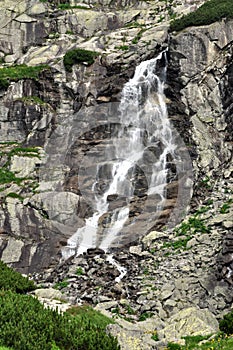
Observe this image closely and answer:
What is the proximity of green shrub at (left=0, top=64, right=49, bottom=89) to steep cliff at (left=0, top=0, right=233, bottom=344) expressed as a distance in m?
0.12

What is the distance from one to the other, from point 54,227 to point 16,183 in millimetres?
5964

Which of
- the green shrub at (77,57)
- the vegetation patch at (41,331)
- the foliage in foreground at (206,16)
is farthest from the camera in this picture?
the green shrub at (77,57)

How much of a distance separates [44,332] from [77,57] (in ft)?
124

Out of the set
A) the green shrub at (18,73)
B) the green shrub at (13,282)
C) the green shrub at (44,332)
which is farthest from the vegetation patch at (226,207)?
the green shrub at (18,73)

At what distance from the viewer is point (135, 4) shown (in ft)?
185

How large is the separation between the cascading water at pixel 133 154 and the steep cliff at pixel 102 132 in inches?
36.4

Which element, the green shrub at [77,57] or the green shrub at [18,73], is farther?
the green shrub at [77,57]

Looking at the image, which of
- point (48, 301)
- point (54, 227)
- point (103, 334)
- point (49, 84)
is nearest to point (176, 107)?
point (49, 84)

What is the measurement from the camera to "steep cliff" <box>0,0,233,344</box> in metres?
22.9

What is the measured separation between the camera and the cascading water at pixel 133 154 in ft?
96.1

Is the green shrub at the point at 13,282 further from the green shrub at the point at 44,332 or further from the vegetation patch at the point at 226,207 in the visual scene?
the vegetation patch at the point at 226,207

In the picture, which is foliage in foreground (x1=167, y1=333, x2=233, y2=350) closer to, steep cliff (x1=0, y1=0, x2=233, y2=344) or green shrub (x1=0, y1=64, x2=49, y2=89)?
steep cliff (x1=0, y1=0, x2=233, y2=344)

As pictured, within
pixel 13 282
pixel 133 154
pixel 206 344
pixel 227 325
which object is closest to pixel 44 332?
pixel 206 344

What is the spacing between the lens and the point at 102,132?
125 feet
